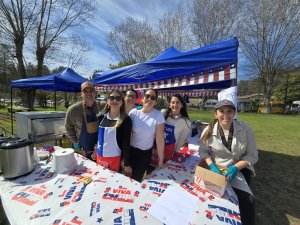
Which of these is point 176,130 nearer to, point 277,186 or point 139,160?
point 139,160

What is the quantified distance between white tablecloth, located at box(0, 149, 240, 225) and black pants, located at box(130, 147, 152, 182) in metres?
0.38

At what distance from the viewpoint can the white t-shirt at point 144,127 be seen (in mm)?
2111

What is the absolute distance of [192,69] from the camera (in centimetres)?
306

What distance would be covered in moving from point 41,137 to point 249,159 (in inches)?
182

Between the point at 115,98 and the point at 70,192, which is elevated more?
the point at 115,98

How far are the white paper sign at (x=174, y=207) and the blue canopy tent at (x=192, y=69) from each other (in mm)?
1979

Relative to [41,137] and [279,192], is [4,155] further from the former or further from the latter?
[279,192]

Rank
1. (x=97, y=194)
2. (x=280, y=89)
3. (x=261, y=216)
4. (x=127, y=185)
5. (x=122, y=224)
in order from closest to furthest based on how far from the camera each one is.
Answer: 1. (x=122, y=224)
2. (x=97, y=194)
3. (x=127, y=185)
4. (x=261, y=216)
5. (x=280, y=89)

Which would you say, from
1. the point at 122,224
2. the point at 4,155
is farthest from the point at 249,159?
the point at 4,155

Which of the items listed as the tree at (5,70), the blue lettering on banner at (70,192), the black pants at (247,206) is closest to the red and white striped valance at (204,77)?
the black pants at (247,206)

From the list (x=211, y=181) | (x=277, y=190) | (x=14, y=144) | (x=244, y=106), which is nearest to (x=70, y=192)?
(x=14, y=144)

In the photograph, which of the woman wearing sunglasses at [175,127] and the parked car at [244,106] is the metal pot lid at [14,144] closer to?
the woman wearing sunglasses at [175,127]

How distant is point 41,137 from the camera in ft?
14.2

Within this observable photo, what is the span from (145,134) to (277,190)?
3.19m
